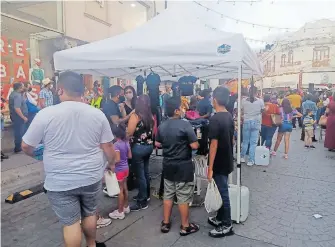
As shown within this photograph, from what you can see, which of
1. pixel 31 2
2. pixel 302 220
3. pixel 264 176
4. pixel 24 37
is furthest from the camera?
pixel 31 2

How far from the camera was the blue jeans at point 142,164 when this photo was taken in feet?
12.9

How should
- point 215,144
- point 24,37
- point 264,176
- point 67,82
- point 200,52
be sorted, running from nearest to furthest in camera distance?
1. point 67,82
2. point 215,144
3. point 200,52
4. point 264,176
5. point 24,37

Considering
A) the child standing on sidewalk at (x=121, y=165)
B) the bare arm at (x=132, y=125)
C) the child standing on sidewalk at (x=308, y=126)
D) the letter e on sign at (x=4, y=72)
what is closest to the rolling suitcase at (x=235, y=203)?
the child standing on sidewalk at (x=121, y=165)

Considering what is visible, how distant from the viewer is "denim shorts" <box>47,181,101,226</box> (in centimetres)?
237

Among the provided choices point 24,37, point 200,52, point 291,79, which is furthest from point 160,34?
point 291,79

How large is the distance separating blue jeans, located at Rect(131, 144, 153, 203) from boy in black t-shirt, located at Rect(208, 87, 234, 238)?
1.12m

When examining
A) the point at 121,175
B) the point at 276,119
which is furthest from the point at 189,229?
the point at 276,119

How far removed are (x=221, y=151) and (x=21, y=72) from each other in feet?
23.9

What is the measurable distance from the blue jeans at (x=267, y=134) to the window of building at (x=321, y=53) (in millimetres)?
30616

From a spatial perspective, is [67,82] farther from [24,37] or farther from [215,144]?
[24,37]

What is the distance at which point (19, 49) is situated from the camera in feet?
26.4

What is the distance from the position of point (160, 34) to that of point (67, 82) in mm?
2187

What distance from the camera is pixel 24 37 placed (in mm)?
9055

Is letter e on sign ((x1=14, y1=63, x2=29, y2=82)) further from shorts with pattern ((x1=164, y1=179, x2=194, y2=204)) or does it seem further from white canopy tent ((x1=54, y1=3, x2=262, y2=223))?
shorts with pattern ((x1=164, y1=179, x2=194, y2=204))
